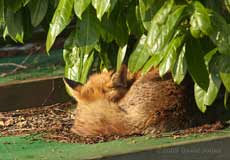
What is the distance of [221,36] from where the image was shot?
316 cm

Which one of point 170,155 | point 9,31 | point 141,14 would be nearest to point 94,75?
point 170,155

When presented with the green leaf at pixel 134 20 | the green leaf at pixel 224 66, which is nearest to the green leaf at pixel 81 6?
the green leaf at pixel 134 20

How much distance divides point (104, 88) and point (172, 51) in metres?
2.09

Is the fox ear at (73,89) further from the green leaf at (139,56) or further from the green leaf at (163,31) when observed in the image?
the green leaf at (163,31)

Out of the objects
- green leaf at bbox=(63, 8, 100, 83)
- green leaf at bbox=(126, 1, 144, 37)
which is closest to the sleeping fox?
green leaf at bbox=(63, 8, 100, 83)

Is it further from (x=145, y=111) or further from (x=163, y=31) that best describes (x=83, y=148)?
(x=163, y=31)

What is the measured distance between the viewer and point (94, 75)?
18.2 feet

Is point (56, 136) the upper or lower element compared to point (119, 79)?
lower

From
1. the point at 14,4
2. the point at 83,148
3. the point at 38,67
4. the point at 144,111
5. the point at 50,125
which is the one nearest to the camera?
the point at 14,4

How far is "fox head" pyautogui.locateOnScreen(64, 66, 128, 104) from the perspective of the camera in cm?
529

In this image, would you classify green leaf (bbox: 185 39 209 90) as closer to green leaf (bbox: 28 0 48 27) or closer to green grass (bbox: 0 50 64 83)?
green leaf (bbox: 28 0 48 27)

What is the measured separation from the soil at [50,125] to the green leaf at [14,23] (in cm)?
122

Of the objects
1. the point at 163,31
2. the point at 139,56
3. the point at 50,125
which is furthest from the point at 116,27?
the point at 50,125

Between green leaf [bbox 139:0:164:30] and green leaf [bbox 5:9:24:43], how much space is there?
801 mm
